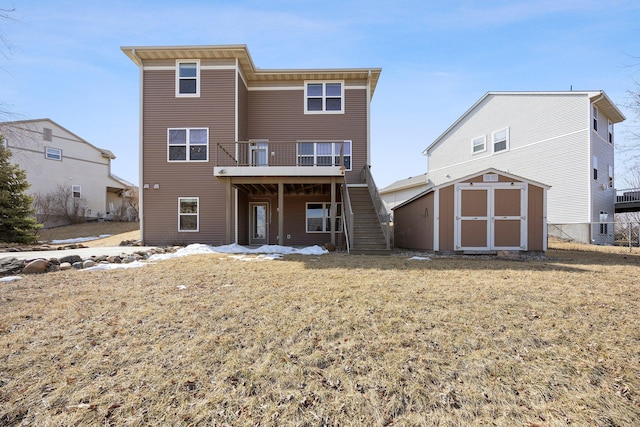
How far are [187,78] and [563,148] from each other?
60.5ft

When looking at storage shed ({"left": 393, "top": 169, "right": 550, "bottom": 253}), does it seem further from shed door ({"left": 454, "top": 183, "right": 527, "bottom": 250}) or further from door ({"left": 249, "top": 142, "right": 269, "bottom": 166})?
door ({"left": 249, "top": 142, "right": 269, "bottom": 166})

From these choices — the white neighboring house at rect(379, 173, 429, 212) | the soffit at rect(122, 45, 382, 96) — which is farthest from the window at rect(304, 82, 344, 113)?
the white neighboring house at rect(379, 173, 429, 212)

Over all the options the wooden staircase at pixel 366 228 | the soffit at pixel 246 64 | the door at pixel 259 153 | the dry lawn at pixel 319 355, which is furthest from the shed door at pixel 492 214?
the door at pixel 259 153

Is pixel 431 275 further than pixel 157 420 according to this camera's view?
Yes

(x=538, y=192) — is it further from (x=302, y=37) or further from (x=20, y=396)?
(x=20, y=396)

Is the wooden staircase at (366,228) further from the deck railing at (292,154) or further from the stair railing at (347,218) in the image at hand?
the deck railing at (292,154)

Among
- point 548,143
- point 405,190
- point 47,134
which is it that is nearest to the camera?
point 548,143

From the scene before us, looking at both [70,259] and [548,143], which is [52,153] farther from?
[548,143]

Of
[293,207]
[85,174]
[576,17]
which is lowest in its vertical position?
[293,207]

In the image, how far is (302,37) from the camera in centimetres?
A: 912

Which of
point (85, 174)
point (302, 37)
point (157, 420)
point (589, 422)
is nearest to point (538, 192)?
point (302, 37)

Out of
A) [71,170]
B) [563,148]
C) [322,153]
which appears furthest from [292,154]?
[71,170]

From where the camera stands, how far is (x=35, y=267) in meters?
6.13

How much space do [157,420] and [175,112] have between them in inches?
519
